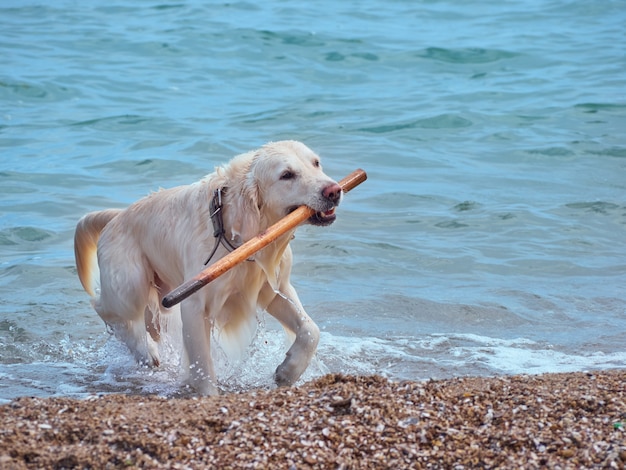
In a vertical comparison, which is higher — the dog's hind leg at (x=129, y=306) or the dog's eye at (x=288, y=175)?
the dog's eye at (x=288, y=175)

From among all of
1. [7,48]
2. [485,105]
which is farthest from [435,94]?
[7,48]

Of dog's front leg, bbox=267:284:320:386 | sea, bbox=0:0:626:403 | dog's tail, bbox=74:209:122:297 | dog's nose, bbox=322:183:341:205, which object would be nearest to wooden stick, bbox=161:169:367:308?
dog's nose, bbox=322:183:341:205

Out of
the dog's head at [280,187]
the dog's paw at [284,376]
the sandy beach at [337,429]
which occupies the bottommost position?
the dog's paw at [284,376]

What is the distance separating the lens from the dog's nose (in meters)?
5.48

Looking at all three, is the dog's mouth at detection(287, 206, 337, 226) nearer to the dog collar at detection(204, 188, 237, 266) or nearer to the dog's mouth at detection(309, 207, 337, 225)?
the dog's mouth at detection(309, 207, 337, 225)

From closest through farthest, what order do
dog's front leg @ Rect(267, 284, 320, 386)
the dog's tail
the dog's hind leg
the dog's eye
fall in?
the dog's eye → dog's front leg @ Rect(267, 284, 320, 386) → the dog's hind leg → the dog's tail

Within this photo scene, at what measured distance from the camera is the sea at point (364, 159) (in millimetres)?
7090

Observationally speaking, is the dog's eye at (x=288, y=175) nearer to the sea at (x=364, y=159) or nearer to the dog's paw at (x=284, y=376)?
the dog's paw at (x=284, y=376)

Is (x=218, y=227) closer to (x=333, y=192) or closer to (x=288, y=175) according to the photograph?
(x=288, y=175)

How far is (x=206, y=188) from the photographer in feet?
19.5

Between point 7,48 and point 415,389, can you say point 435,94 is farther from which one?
point 415,389

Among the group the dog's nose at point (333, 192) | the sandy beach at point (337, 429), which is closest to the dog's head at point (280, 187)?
the dog's nose at point (333, 192)

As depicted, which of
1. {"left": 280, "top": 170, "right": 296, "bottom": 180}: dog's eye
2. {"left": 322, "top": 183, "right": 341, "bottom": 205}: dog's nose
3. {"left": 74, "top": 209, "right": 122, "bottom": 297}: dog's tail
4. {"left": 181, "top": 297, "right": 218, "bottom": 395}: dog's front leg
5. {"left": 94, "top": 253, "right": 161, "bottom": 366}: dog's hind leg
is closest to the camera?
{"left": 322, "top": 183, "right": 341, "bottom": 205}: dog's nose

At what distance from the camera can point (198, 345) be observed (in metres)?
5.87
